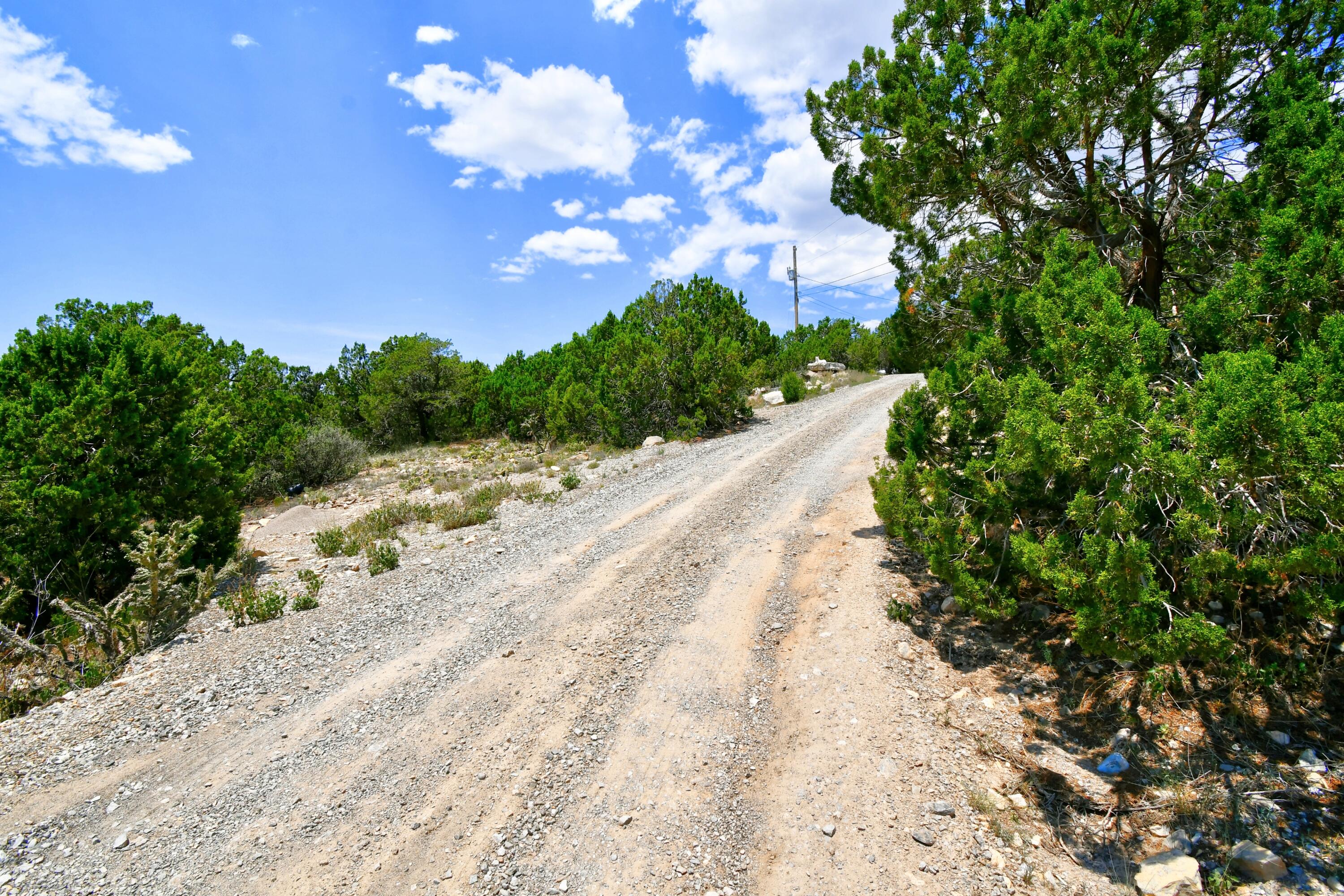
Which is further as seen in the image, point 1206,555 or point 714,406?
point 714,406

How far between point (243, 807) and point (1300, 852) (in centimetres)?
688

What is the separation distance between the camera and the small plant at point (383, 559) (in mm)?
8727

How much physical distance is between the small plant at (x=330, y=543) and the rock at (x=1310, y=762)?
11.7 m

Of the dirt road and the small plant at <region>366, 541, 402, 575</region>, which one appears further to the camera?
the small plant at <region>366, 541, 402, 575</region>

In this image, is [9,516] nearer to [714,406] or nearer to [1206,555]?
[1206,555]

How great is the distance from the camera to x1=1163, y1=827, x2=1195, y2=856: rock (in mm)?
3254

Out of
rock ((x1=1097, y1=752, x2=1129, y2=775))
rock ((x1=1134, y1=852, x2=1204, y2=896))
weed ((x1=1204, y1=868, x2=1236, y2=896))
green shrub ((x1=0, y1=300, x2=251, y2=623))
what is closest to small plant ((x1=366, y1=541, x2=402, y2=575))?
green shrub ((x1=0, y1=300, x2=251, y2=623))

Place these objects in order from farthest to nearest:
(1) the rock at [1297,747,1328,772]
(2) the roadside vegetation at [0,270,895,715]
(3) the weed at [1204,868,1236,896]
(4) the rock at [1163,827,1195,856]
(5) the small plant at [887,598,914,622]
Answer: (2) the roadside vegetation at [0,270,895,715] → (5) the small plant at [887,598,914,622] → (1) the rock at [1297,747,1328,772] → (4) the rock at [1163,827,1195,856] → (3) the weed at [1204,868,1236,896]

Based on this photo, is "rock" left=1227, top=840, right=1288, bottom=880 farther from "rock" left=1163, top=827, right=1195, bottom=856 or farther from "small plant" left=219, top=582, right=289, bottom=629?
"small plant" left=219, top=582, right=289, bottom=629

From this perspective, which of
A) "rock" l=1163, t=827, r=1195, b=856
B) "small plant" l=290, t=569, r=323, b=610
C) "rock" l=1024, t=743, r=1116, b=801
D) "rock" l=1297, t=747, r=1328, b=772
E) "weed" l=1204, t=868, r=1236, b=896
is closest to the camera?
"weed" l=1204, t=868, r=1236, b=896

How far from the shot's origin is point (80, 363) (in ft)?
26.2

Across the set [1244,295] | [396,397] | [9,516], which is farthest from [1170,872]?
[396,397]

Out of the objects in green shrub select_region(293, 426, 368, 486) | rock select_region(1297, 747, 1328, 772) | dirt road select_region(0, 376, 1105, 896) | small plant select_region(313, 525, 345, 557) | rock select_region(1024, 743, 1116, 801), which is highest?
green shrub select_region(293, 426, 368, 486)

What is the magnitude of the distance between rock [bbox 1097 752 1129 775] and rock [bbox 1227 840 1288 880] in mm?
756
